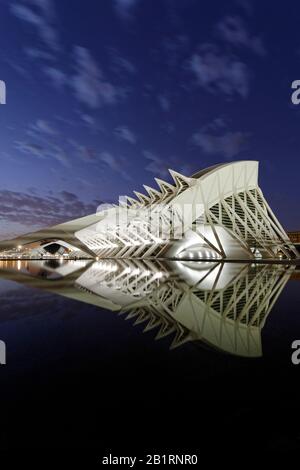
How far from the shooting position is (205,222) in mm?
32219

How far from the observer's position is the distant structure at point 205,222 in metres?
32.1

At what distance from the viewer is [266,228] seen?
36.2m

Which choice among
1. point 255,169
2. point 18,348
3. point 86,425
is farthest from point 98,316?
point 255,169

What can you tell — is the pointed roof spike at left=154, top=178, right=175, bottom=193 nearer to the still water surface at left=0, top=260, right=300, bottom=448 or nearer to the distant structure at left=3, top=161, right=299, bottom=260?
the distant structure at left=3, top=161, right=299, bottom=260

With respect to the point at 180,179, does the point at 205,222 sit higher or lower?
lower

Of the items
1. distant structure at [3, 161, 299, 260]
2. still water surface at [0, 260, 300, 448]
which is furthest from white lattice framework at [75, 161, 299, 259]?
still water surface at [0, 260, 300, 448]

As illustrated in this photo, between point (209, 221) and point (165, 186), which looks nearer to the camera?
point (209, 221)

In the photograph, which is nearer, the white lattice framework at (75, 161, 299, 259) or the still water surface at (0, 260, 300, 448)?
the still water surface at (0, 260, 300, 448)

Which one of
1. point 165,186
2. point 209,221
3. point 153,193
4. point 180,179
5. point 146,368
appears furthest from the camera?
point 153,193

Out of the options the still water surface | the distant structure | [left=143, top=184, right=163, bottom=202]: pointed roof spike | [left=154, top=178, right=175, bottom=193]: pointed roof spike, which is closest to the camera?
the still water surface

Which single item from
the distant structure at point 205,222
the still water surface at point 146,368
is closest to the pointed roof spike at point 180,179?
the distant structure at point 205,222

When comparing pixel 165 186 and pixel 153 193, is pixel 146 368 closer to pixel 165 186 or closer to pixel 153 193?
pixel 165 186

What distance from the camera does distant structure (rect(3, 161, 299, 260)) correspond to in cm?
3206

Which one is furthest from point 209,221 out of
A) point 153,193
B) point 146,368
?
point 146,368
